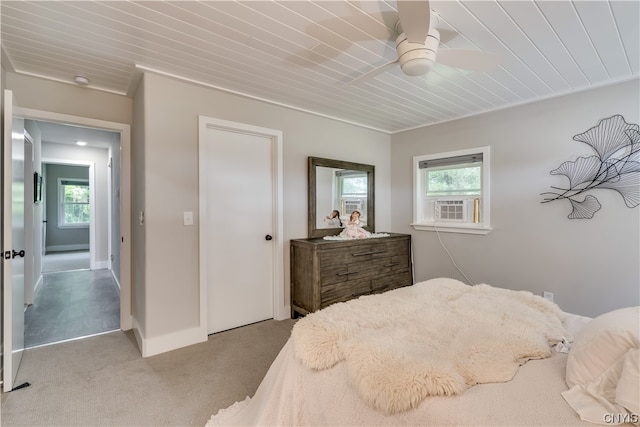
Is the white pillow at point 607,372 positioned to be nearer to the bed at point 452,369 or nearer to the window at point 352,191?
the bed at point 452,369

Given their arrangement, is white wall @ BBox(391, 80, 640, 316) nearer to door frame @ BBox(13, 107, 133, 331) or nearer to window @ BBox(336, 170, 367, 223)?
window @ BBox(336, 170, 367, 223)

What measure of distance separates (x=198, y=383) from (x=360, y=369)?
4.89ft

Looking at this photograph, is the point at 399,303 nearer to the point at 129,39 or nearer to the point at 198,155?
the point at 198,155

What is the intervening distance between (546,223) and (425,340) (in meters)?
2.52

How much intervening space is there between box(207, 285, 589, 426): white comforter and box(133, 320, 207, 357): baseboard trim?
1.38m

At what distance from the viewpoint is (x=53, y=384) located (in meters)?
2.01

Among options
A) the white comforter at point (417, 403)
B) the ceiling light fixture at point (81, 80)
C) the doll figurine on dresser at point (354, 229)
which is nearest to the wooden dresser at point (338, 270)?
the doll figurine on dresser at point (354, 229)

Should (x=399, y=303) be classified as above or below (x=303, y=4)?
below

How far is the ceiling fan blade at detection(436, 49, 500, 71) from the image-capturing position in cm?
166

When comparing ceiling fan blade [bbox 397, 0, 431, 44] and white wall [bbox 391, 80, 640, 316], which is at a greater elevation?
ceiling fan blade [bbox 397, 0, 431, 44]

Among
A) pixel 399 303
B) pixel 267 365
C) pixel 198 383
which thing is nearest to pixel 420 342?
pixel 399 303

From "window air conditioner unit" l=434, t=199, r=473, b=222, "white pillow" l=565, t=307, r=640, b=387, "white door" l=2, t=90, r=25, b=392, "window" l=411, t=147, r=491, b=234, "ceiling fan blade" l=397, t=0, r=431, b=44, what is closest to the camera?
"white pillow" l=565, t=307, r=640, b=387

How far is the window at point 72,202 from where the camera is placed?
312 inches

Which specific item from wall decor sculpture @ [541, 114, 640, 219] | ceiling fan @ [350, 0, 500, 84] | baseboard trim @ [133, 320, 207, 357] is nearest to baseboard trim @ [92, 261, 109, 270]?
baseboard trim @ [133, 320, 207, 357]
